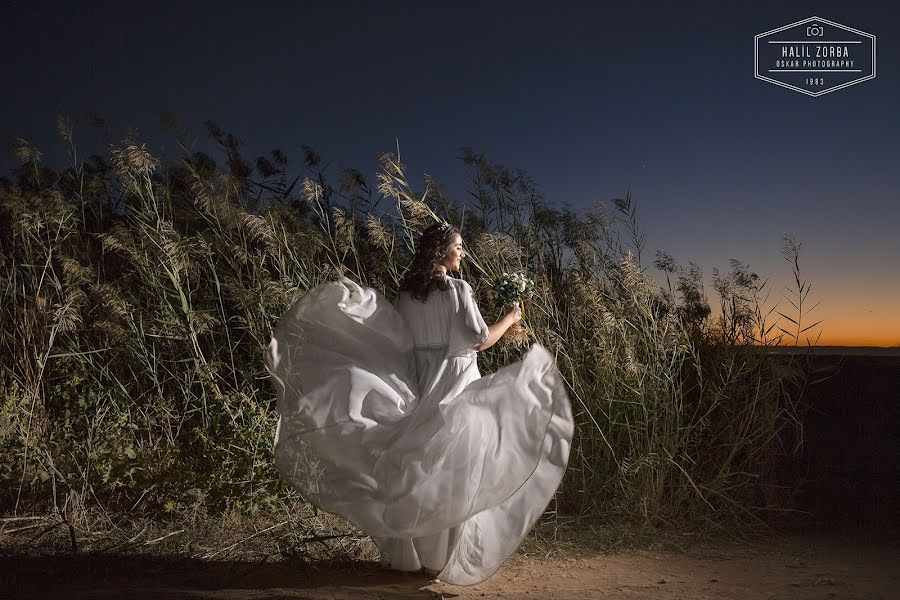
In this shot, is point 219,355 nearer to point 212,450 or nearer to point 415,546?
point 212,450

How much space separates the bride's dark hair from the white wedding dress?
0.04 meters

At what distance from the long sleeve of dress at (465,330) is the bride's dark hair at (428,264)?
5.3 inches

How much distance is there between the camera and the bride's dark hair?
12.8 ft

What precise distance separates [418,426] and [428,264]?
86cm

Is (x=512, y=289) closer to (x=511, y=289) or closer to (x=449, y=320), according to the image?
(x=511, y=289)

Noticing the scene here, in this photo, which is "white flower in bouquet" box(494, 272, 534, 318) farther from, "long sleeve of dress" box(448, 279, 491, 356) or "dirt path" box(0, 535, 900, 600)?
"dirt path" box(0, 535, 900, 600)

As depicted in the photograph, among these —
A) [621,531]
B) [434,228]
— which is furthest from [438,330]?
[621,531]

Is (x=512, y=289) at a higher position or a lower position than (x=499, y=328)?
higher

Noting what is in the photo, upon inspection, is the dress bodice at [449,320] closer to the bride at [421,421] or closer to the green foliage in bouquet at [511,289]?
the bride at [421,421]

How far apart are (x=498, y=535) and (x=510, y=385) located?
728 mm

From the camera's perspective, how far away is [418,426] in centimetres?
352

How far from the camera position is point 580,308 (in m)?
5.20

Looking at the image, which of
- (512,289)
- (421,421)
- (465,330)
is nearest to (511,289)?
(512,289)

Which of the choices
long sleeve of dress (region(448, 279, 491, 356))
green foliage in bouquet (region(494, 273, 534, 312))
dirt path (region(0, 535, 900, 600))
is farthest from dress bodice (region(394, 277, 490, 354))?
dirt path (region(0, 535, 900, 600))
